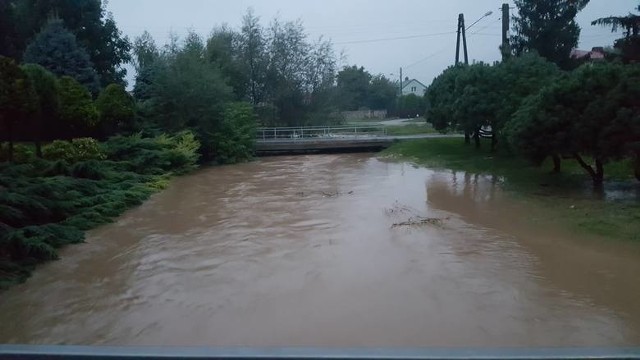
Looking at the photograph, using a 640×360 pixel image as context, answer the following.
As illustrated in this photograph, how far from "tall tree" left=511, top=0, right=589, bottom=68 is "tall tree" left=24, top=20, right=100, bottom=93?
23.1 metres

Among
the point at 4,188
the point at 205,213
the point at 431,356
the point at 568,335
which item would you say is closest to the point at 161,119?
the point at 205,213

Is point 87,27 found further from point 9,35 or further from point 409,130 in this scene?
point 409,130

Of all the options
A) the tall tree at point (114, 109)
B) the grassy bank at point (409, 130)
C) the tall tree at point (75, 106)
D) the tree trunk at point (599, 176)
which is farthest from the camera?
the grassy bank at point (409, 130)

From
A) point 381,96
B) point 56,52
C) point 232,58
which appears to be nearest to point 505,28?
point 232,58

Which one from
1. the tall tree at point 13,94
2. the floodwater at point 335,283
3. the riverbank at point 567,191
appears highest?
the tall tree at point 13,94

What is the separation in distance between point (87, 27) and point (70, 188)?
64.5 ft

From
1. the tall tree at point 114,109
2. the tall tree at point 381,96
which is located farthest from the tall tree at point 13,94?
the tall tree at point 381,96

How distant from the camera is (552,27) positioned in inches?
1126

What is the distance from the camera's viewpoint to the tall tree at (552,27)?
28578 millimetres

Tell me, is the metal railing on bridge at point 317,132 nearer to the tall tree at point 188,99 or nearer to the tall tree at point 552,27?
the tall tree at point 188,99

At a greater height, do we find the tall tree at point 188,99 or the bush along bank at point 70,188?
the tall tree at point 188,99

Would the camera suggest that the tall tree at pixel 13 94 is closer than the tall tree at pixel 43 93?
Yes

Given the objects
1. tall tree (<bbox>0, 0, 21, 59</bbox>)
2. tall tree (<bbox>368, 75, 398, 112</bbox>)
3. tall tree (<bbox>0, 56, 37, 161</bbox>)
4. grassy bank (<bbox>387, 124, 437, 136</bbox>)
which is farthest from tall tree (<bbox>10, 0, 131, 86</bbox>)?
tall tree (<bbox>368, 75, 398, 112</bbox>)

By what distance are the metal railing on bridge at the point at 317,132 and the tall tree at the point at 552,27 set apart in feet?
34.1
